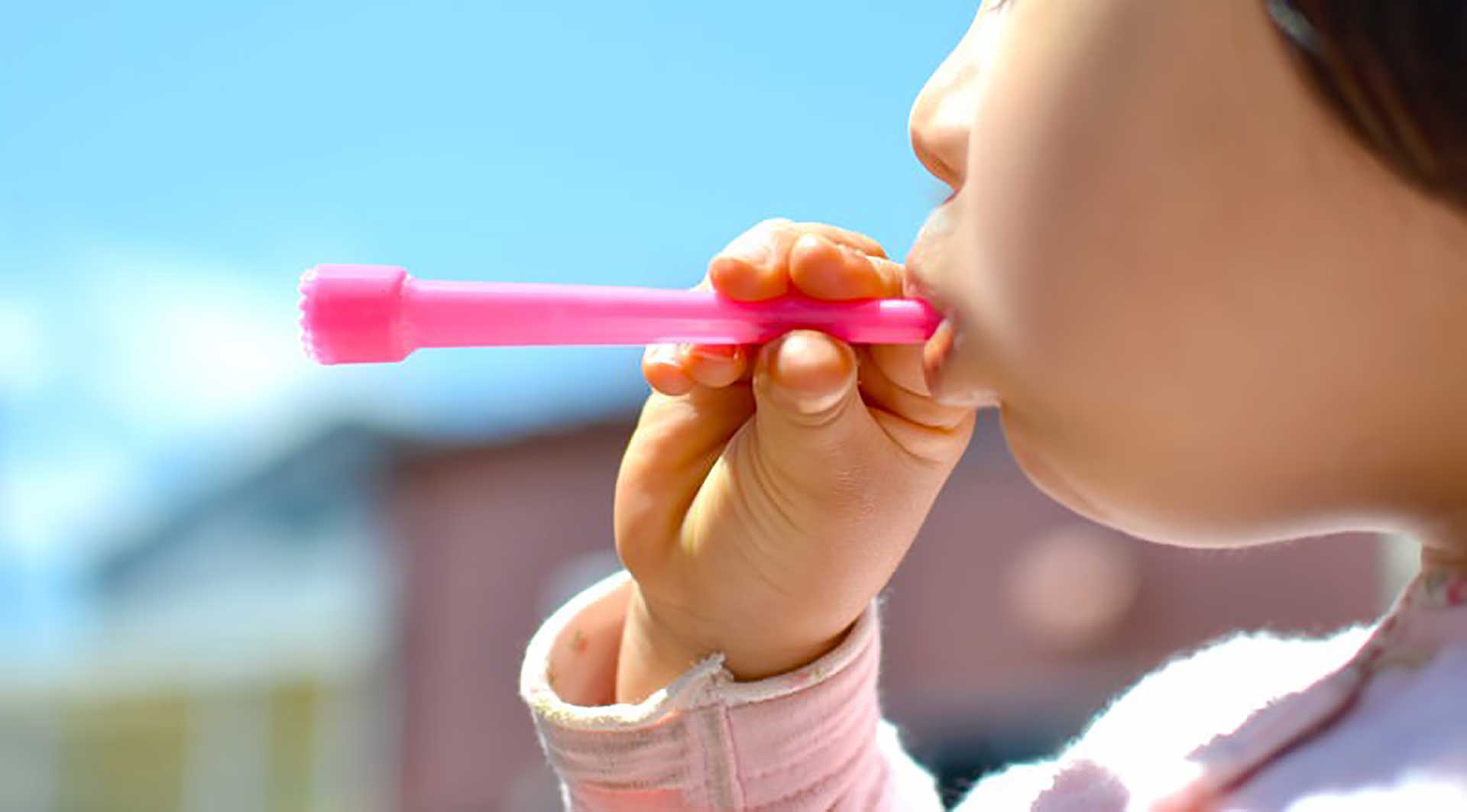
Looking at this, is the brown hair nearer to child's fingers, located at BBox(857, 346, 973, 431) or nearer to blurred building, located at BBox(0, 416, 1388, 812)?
child's fingers, located at BBox(857, 346, 973, 431)

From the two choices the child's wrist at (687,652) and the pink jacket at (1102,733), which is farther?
the child's wrist at (687,652)

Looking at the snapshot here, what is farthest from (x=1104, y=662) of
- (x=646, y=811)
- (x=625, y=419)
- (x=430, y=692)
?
(x=646, y=811)

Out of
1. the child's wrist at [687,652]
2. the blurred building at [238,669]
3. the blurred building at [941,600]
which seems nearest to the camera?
the child's wrist at [687,652]

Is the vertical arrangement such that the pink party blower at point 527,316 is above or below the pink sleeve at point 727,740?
above

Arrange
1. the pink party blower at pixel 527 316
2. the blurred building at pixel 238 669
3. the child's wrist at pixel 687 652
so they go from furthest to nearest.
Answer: the blurred building at pixel 238 669, the child's wrist at pixel 687 652, the pink party blower at pixel 527 316

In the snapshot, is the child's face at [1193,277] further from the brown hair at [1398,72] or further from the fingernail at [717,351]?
the fingernail at [717,351]

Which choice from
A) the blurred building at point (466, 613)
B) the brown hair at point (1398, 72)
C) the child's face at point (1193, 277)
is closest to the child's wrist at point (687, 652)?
the child's face at point (1193, 277)

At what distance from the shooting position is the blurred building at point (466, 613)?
4676mm

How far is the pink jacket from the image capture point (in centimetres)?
40

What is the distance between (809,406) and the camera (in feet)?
1.74

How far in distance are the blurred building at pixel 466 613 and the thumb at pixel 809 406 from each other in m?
2.63

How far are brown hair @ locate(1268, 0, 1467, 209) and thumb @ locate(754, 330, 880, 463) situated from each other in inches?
7.1

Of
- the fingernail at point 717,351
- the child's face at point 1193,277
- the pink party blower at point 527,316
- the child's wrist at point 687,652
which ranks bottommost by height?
the child's wrist at point 687,652

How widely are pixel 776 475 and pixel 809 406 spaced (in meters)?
0.05
